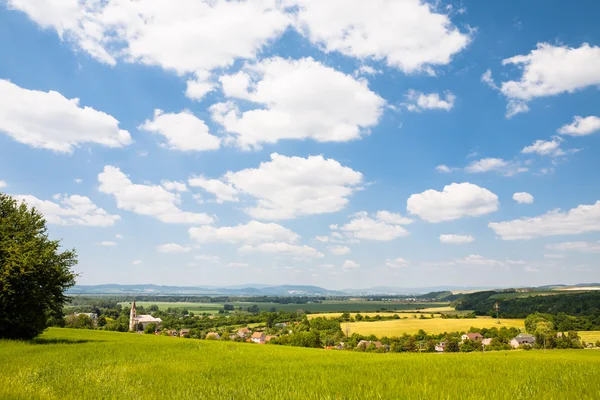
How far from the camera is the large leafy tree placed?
81.8 ft

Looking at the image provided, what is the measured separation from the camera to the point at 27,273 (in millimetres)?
24781

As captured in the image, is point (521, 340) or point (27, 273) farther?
point (521, 340)

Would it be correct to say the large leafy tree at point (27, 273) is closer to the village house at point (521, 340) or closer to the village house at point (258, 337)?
the village house at point (258, 337)

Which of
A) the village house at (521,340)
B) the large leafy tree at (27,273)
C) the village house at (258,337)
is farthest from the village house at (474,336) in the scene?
the large leafy tree at (27,273)

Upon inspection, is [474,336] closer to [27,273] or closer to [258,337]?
[258,337]

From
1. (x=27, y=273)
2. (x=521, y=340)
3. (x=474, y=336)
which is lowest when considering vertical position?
(x=521, y=340)

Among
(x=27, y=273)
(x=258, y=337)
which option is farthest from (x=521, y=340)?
(x=27, y=273)

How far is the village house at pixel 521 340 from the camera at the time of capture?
99.2 meters

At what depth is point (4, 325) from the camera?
26297 mm

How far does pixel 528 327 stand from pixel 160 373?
135m

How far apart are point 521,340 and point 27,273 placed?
117m

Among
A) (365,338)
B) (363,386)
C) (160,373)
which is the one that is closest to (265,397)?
(363,386)

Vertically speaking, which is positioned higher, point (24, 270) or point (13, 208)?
point (13, 208)

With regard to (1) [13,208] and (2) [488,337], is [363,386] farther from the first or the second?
(2) [488,337]
